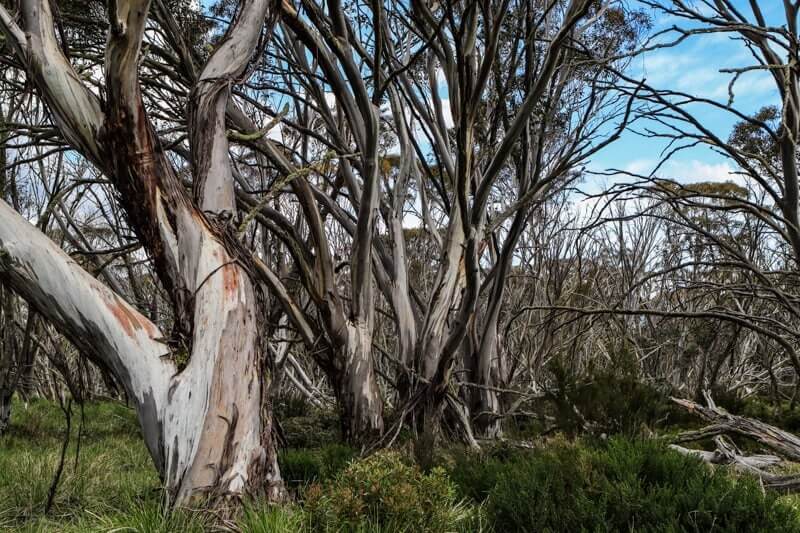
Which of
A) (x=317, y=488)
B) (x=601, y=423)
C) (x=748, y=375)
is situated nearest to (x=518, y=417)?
(x=601, y=423)

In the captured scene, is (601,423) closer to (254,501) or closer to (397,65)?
(254,501)

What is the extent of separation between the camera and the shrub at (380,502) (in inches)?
119

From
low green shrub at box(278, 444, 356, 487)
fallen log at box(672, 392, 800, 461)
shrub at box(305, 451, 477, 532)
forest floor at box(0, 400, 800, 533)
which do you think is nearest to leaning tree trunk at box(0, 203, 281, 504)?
forest floor at box(0, 400, 800, 533)

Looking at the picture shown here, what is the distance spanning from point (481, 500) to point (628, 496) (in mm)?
1222

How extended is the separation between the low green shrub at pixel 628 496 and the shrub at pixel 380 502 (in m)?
0.38

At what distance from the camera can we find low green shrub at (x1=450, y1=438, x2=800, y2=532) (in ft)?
9.78

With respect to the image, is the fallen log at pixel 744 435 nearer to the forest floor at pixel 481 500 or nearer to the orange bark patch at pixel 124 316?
the forest floor at pixel 481 500

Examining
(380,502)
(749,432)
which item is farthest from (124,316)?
(749,432)

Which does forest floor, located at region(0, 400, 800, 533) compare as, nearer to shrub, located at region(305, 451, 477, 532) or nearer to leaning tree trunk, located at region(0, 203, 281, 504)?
shrub, located at region(305, 451, 477, 532)

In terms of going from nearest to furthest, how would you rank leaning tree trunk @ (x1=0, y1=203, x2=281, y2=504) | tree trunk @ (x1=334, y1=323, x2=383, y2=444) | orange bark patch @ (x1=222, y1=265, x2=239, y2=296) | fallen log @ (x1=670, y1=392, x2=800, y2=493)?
leaning tree trunk @ (x1=0, y1=203, x2=281, y2=504), orange bark patch @ (x1=222, y1=265, x2=239, y2=296), fallen log @ (x1=670, y1=392, x2=800, y2=493), tree trunk @ (x1=334, y1=323, x2=383, y2=444)

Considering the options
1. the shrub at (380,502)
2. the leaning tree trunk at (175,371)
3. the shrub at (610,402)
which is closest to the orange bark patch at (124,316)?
the leaning tree trunk at (175,371)

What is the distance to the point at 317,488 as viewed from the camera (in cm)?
319

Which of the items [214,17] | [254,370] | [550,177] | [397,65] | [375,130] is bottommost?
[254,370]

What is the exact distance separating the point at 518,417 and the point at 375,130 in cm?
479
